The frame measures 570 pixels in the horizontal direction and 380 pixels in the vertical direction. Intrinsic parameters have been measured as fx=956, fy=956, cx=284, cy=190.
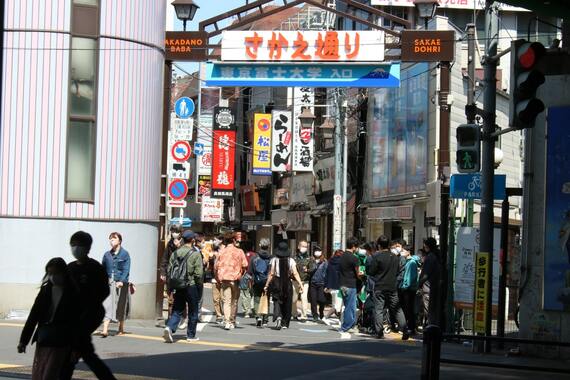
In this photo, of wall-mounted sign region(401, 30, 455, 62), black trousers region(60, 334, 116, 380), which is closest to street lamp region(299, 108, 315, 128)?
wall-mounted sign region(401, 30, 455, 62)

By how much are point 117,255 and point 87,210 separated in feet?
8.70

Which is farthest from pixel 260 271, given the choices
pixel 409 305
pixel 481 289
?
pixel 481 289

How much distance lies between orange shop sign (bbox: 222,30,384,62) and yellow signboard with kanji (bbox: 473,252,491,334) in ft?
22.3

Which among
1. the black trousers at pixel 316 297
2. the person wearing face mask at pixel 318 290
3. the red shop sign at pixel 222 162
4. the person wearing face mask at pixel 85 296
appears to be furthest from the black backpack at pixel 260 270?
the red shop sign at pixel 222 162

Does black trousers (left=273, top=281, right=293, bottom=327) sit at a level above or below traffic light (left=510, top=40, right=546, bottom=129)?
below

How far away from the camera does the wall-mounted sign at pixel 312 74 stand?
68.3ft

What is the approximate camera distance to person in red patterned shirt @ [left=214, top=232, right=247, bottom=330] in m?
18.6

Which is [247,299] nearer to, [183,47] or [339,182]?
[183,47]

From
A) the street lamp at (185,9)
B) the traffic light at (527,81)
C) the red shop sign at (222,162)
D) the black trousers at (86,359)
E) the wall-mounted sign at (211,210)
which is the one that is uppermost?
the street lamp at (185,9)

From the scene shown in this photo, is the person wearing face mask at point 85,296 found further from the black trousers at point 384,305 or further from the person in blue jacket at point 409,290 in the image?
the person in blue jacket at point 409,290

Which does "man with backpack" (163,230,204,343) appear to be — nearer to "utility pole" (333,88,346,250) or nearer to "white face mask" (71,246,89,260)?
"white face mask" (71,246,89,260)

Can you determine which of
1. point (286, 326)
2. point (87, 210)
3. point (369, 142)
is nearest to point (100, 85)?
point (87, 210)

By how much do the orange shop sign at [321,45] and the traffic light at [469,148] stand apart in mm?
6133

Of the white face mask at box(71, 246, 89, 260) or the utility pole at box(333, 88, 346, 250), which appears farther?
the utility pole at box(333, 88, 346, 250)
